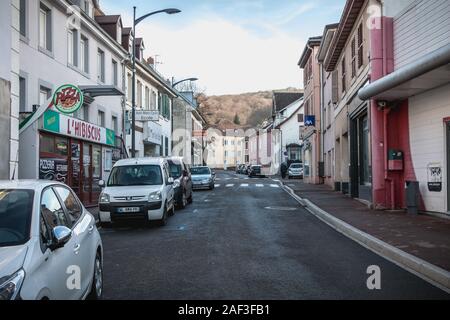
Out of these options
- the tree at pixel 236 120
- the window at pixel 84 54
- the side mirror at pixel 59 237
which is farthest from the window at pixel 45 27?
the tree at pixel 236 120

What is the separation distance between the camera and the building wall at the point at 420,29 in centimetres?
1240

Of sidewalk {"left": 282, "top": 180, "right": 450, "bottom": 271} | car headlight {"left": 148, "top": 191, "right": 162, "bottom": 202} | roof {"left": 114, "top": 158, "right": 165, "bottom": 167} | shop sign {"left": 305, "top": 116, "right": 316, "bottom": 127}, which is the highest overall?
shop sign {"left": 305, "top": 116, "right": 316, "bottom": 127}

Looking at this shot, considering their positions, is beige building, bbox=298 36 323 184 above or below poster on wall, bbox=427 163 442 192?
above

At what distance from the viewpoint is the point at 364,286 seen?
20.7 feet

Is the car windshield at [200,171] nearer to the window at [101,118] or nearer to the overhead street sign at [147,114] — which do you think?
the overhead street sign at [147,114]

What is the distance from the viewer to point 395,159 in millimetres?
Result: 15219

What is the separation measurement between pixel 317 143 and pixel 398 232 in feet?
85.8

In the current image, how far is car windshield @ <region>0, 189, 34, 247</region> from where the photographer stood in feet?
13.4

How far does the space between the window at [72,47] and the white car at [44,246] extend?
15390mm

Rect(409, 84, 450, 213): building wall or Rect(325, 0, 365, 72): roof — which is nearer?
Rect(409, 84, 450, 213): building wall

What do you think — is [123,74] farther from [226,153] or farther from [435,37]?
[226,153]

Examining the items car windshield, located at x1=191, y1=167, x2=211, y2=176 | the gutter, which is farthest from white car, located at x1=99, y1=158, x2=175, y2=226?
car windshield, located at x1=191, y1=167, x2=211, y2=176

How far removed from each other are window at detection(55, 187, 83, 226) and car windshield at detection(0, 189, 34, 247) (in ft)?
2.07

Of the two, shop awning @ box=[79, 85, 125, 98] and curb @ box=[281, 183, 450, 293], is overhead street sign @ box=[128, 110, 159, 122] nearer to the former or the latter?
shop awning @ box=[79, 85, 125, 98]
